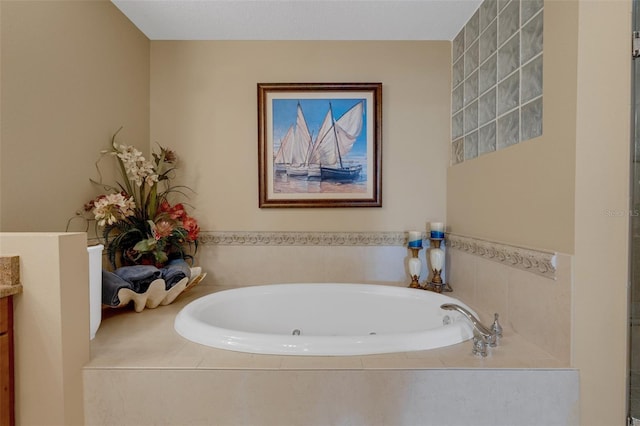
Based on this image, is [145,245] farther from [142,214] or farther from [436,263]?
[436,263]

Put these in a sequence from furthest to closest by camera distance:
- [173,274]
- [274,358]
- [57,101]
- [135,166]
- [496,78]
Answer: [135,166] < [173,274] < [496,78] < [57,101] < [274,358]

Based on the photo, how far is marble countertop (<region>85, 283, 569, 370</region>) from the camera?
0.96 m

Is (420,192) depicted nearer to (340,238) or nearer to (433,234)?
(433,234)

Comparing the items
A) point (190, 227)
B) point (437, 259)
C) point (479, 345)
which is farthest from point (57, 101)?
point (437, 259)

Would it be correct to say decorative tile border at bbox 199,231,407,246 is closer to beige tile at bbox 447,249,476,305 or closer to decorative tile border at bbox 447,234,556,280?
beige tile at bbox 447,249,476,305

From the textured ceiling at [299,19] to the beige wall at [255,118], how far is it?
0.06 meters

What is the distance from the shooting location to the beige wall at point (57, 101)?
115cm

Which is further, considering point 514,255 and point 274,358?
point 514,255

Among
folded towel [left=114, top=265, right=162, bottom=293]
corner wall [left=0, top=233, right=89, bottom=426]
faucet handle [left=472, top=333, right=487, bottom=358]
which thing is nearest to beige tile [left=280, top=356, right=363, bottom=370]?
faucet handle [left=472, top=333, right=487, bottom=358]

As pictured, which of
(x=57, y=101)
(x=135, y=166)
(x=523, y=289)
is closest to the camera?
(x=523, y=289)

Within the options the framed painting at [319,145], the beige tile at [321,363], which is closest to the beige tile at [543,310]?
the beige tile at [321,363]

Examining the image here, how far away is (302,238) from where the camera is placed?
6.52ft

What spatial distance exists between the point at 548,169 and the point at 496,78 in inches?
23.7

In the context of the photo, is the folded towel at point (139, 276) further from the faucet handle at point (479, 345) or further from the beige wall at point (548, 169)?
the beige wall at point (548, 169)
